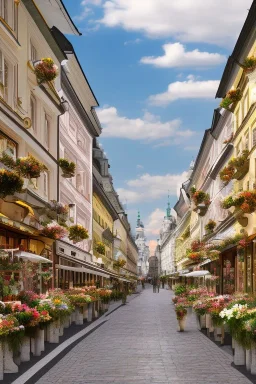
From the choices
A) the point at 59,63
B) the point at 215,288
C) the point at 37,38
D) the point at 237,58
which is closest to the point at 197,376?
the point at 37,38

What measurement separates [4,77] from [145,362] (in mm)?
13090

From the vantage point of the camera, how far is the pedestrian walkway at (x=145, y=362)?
43.4 feet

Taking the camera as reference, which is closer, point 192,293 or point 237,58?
point 192,293

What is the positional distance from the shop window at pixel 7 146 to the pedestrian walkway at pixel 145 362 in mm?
6897

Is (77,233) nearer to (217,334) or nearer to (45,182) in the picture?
(45,182)

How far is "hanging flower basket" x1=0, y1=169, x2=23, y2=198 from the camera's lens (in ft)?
62.3

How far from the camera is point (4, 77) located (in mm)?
25219

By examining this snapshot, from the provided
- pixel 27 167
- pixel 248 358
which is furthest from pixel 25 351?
pixel 27 167

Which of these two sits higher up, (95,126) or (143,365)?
(95,126)

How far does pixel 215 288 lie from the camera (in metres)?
48.0

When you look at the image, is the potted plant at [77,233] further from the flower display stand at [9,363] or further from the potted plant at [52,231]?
the flower display stand at [9,363]

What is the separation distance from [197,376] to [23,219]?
491 inches

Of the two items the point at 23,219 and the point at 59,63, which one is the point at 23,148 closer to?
the point at 23,219

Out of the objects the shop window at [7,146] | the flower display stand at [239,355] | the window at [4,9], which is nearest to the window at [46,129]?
the shop window at [7,146]
